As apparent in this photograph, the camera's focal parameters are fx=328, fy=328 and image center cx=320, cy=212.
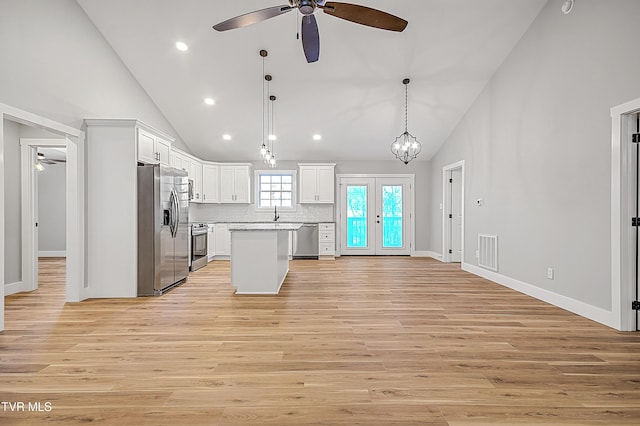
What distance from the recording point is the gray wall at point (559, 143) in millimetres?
3174

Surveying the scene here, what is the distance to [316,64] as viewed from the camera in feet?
16.9

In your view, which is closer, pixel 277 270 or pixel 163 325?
pixel 163 325

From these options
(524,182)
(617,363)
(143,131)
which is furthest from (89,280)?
(524,182)

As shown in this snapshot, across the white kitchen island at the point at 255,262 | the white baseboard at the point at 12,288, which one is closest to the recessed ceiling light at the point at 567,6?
the white kitchen island at the point at 255,262

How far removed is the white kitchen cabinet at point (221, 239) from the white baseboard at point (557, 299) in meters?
5.24

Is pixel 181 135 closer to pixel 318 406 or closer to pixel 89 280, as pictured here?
pixel 89 280

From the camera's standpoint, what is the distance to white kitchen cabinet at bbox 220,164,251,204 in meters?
7.89

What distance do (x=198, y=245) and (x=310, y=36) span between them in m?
4.72

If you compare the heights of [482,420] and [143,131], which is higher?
[143,131]

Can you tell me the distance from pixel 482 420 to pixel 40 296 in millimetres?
Result: 5149

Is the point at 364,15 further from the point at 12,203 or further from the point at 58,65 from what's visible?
the point at 12,203

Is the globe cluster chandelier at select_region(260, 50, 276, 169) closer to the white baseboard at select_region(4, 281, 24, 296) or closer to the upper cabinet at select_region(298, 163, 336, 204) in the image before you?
the upper cabinet at select_region(298, 163, 336, 204)

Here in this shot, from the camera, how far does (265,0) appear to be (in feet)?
13.3

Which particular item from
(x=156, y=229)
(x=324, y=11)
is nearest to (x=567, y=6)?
(x=324, y=11)
